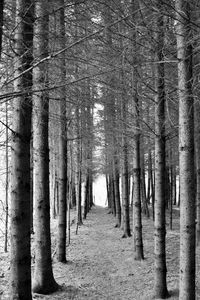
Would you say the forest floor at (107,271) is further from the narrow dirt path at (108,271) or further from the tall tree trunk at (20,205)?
the tall tree trunk at (20,205)

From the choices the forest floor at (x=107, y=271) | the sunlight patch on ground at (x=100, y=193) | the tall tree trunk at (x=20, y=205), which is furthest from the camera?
the sunlight patch on ground at (x=100, y=193)

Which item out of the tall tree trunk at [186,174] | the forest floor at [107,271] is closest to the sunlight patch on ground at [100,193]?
the forest floor at [107,271]

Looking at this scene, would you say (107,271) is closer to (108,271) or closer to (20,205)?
(108,271)

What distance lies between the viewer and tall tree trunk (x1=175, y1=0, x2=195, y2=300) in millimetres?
4449

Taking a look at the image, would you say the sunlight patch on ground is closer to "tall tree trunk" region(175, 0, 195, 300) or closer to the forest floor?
the forest floor

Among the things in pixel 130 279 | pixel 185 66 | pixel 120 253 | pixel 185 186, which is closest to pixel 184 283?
pixel 185 186

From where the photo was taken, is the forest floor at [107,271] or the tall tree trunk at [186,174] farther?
the forest floor at [107,271]

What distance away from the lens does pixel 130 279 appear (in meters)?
7.93

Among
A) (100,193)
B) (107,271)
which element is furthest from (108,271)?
(100,193)

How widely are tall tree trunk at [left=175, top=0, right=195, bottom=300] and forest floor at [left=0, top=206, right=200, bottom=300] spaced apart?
6.96ft

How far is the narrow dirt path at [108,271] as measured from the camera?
22.7 ft

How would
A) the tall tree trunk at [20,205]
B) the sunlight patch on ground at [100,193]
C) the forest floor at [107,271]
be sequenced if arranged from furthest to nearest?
the sunlight patch on ground at [100,193]
the forest floor at [107,271]
the tall tree trunk at [20,205]

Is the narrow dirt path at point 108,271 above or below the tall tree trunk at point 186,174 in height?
below

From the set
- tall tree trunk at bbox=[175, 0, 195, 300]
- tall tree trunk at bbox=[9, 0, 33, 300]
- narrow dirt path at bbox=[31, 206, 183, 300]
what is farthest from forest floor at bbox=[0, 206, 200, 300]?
tall tree trunk at bbox=[175, 0, 195, 300]
